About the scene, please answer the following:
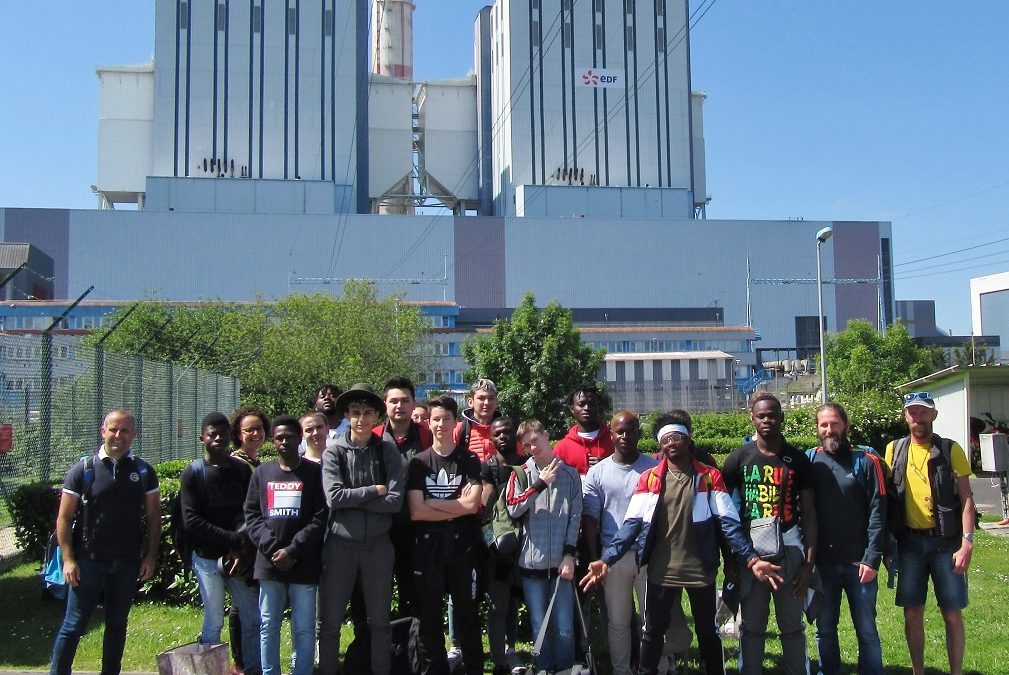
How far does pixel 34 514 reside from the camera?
9.48 m

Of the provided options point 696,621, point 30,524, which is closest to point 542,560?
point 696,621

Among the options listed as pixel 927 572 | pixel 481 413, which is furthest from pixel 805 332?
pixel 927 572

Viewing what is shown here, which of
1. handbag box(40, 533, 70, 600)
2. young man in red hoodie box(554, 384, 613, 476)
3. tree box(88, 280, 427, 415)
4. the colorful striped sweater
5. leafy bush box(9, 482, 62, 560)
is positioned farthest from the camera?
tree box(88, 280, 427, 415)

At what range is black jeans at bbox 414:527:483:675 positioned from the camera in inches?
216

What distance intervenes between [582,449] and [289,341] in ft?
92.4

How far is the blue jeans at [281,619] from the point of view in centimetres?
538

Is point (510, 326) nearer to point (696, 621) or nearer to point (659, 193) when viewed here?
point (696, 621)

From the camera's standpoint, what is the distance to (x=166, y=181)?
71.4m

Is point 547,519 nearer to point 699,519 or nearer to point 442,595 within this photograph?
point 442,595

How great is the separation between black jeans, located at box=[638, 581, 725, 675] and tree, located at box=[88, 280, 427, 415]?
23.3m

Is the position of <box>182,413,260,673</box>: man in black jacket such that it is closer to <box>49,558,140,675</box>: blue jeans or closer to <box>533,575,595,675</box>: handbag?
<box>49,558,140,675</box>: blue jeans

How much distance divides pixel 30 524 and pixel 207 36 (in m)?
68.7

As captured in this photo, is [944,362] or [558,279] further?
[558,279]

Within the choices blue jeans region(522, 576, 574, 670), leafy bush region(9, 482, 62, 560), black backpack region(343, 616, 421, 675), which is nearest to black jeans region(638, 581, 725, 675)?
blue jeans region(522, 576, 574, 670)
